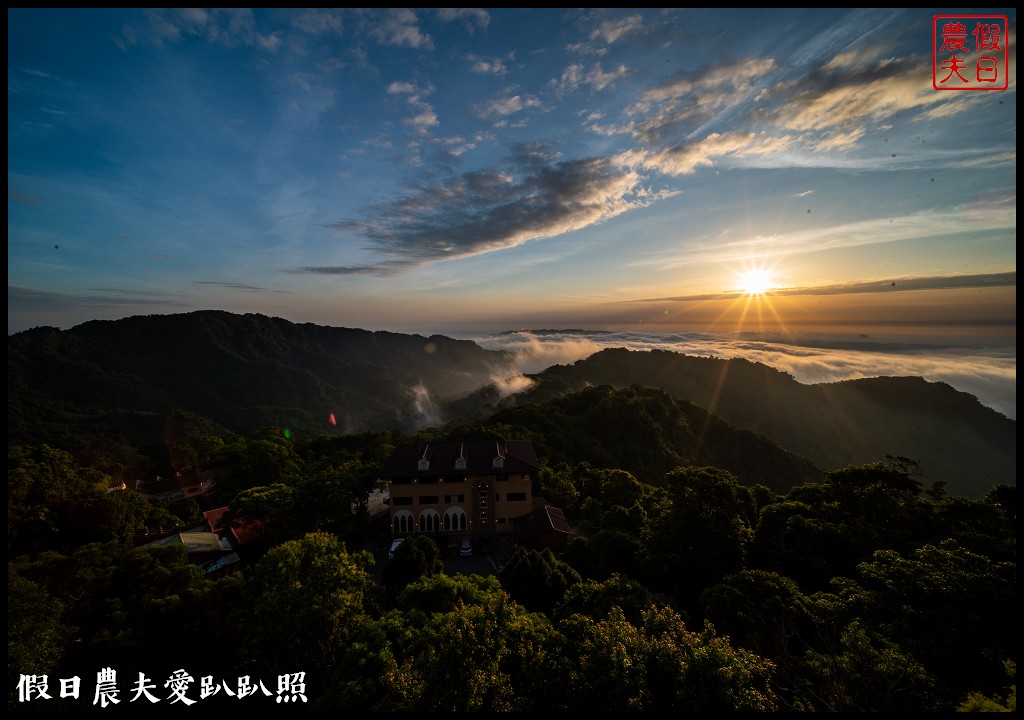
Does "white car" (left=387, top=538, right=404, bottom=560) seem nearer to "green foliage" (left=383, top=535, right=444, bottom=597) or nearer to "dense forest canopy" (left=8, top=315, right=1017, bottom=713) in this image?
"dense forest canopy" (left=8, top=315, right=1017, bottom=713)

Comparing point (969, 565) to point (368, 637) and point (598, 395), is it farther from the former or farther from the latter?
point (598, 395)

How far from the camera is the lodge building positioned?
32188 mm

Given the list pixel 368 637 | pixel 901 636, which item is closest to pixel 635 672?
pixel 368 637

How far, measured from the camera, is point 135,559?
53.0 feet

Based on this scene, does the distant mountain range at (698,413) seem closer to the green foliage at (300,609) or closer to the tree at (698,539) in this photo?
the tree at (698,539)

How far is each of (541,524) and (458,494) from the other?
734cm

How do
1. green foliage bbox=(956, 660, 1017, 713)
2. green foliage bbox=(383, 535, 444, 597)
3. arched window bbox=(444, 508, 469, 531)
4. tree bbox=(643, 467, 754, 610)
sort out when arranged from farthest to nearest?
1. arched window bbox=(444, 508, 469, 531)
2. green foliage bbox=(383, 535, 444, 597)
3. tree bbox=(643, 467, 754, 610)
4. green foliage bbox=(956, 660, 1017, 713)

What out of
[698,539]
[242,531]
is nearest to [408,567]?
[698,539]

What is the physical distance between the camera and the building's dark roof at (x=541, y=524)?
2895cm

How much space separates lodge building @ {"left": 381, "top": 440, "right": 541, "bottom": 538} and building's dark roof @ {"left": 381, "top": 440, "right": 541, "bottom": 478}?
0.08m

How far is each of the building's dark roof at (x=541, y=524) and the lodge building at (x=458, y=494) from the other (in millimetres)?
1514

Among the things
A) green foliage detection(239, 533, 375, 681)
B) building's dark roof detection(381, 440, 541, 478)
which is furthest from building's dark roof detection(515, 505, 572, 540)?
green foliage detection(239, 533, 375, 681)

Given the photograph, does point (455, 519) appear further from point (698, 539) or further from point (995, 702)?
point (995, 702)

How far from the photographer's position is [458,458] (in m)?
32.7
